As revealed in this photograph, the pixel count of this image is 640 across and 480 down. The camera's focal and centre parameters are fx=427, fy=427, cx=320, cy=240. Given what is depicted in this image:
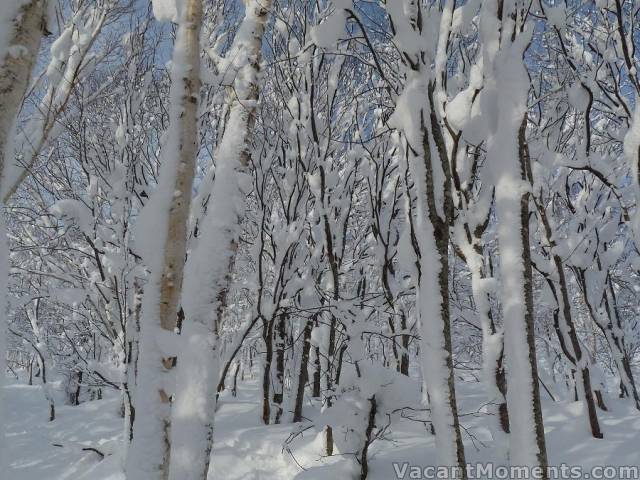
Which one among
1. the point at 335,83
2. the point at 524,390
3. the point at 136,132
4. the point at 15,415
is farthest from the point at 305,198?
the point at 15,415

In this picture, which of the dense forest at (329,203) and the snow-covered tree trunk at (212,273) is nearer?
the snow-covered tree trunk at (212,273)

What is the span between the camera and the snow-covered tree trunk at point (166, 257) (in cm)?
243

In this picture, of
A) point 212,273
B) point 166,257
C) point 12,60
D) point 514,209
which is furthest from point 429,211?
point 12,60

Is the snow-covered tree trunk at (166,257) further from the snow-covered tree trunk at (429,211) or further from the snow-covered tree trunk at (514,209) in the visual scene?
the snow-covered tree trunk at (514,209)

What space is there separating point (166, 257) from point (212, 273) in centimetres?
32

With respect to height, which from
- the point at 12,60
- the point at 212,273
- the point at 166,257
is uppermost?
the point at 12,60

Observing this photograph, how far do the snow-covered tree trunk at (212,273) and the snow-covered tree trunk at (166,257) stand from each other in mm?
144

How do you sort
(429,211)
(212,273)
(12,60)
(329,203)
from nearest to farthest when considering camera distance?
(12,60)
(212,273)
(429,211)
(329,203)

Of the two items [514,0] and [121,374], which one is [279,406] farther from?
[514,0]

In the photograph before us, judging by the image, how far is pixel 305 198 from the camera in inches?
274

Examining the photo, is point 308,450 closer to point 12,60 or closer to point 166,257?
point 166,257

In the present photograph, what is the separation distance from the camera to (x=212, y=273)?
255 cm

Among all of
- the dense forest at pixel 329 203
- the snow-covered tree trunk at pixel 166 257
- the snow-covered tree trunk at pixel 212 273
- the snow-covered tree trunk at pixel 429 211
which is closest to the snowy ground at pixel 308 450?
the dense forest at pixel 329 203

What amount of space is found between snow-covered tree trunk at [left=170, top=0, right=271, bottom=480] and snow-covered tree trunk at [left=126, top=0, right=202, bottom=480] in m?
0.14
